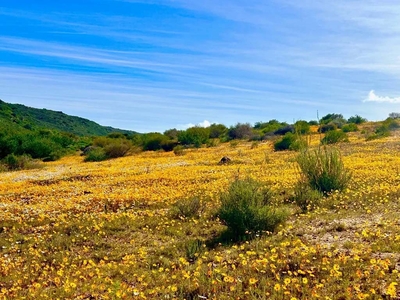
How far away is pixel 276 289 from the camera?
5.31 meters

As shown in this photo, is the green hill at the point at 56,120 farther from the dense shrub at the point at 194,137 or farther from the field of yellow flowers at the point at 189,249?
the field of yellow flowers at the point at 189,249

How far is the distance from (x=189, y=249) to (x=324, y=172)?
6.81 meters

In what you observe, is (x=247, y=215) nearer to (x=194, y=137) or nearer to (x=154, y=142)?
(x=194, y=137)

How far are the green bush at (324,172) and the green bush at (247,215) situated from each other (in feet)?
13.6

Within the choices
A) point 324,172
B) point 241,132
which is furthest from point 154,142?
point 324,172

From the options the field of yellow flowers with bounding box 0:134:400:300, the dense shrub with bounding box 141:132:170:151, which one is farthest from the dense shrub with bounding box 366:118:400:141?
the dense shrub with bounding box 141:132:170:151

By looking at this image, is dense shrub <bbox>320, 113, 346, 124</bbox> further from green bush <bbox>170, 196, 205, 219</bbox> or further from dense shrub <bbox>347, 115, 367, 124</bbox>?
green bush <bbox>170, 196, 205, 219</bbox>

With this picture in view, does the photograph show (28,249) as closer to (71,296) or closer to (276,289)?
(71,296)

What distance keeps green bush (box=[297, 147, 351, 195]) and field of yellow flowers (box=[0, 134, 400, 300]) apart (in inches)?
19.9

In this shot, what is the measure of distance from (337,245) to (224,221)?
290cm

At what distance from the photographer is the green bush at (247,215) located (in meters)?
8.55

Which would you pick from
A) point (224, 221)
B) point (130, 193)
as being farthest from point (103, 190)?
point (224, 221)

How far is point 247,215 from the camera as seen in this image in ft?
28.1

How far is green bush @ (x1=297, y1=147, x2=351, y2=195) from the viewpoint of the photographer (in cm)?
1262
